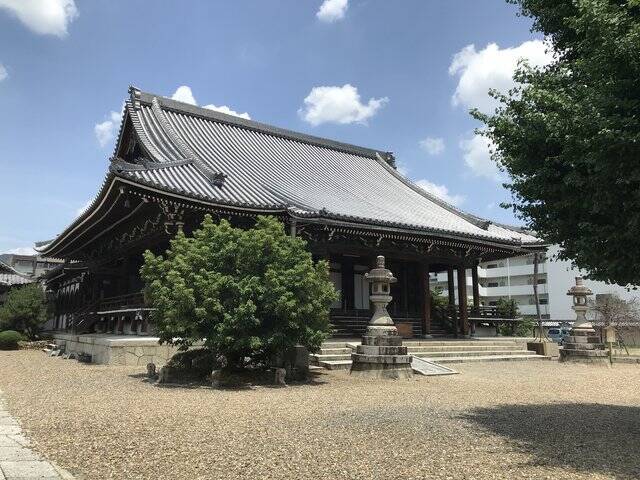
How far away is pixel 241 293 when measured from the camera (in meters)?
10.4

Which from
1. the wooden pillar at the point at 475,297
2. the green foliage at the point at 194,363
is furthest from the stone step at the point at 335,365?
the wooden pillar at the point at 475,297

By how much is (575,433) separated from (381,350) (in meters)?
6.19

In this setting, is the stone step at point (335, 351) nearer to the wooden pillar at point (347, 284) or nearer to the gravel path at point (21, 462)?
the wooden pillar at point (347, 284)

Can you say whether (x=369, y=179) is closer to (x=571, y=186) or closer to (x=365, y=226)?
(x=365, y=226)

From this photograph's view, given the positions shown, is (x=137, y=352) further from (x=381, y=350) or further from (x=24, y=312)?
(x=24, y=312)

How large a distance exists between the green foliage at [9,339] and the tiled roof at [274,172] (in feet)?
34.9

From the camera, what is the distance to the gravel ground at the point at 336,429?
16.1 ft

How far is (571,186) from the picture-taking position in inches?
240

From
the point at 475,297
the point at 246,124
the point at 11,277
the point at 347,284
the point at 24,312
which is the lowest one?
the point at 24,312

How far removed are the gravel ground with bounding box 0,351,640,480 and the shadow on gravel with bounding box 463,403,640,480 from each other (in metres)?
0.02

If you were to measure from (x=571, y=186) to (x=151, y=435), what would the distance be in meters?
5.63

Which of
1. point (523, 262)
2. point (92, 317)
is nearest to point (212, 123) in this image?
point (92, 317)

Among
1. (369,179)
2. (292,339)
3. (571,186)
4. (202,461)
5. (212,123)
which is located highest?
(212,123)

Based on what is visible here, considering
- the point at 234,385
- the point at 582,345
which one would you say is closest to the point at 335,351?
the point at 234,385
